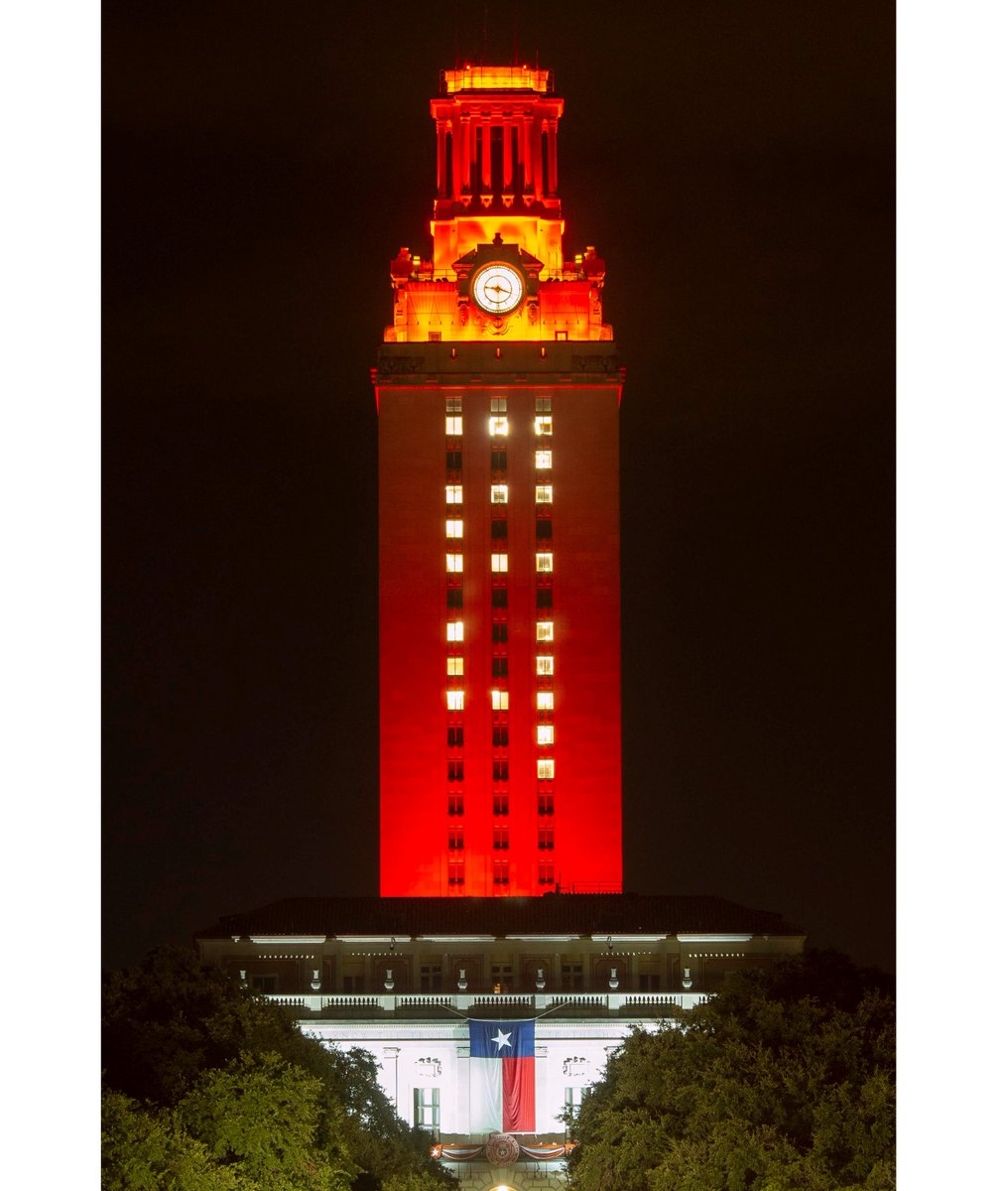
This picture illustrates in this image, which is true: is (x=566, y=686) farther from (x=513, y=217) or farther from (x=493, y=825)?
(x=513, y=217)

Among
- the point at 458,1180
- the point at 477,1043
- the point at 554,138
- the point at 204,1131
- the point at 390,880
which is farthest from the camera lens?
the point at 554,138

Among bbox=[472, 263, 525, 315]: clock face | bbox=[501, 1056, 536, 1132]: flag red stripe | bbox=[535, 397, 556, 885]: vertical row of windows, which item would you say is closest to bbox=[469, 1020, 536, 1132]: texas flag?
bbox=[501, 1056, 536, 1132]: flag red stripe

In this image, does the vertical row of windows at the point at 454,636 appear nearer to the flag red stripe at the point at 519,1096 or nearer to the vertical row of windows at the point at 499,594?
the vertical row of windows at the point at 499,594

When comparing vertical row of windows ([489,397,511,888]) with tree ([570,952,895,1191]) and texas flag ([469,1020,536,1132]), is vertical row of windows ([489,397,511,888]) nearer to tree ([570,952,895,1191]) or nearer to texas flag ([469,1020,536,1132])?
texas flag ([469,1020,536,1132])

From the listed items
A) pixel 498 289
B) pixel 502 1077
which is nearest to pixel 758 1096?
pixel 502 1077

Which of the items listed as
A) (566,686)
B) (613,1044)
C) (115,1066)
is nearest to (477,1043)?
(613,1044)

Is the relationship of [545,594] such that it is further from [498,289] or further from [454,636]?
[498,289]

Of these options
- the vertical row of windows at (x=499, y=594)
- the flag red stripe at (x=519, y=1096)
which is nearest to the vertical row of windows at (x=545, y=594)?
the vertical row of windows at (x=499, y=594)
